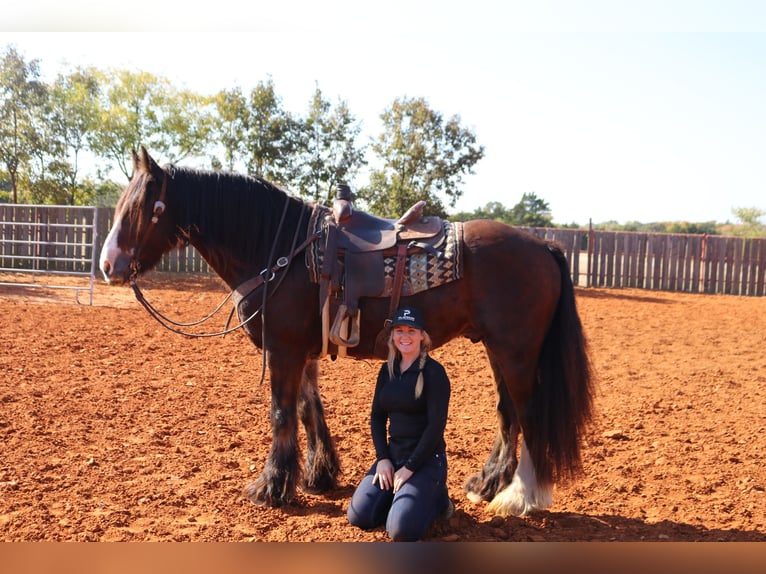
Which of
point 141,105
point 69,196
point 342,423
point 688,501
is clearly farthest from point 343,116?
point 688,501

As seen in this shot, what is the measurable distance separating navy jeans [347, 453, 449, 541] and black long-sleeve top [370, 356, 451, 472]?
3.0 inches

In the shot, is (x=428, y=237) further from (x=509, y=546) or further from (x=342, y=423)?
(x=509, y=546)

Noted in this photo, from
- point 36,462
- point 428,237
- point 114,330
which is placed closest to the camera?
point 428,237

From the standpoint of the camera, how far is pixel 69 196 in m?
20.4

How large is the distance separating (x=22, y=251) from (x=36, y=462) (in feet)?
52.1

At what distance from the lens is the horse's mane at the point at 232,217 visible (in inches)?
150

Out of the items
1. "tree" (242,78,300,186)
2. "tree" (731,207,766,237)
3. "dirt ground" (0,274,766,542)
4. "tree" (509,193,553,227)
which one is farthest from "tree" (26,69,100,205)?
"tree" (509,193,553,227)

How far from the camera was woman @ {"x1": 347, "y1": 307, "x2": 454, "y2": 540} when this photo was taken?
3113mm

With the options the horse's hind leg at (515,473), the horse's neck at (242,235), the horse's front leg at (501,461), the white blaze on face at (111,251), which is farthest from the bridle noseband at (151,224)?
the horse's front leg at (501,461)

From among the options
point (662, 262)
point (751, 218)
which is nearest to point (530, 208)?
point (751, 218)

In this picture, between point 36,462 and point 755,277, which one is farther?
point 755,277

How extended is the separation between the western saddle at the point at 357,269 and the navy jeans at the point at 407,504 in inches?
30.6

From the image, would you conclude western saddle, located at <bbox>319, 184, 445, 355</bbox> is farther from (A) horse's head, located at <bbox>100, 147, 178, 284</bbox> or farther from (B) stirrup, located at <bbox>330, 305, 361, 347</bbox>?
(A) horse's head, located at <bbox>100, 147, 178, 284</bbox>

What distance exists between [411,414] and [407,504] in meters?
0.48
